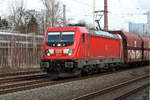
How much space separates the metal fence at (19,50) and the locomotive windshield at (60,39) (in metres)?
5.22

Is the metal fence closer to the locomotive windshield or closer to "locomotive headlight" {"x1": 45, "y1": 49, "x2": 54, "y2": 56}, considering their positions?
the locomotive windshield

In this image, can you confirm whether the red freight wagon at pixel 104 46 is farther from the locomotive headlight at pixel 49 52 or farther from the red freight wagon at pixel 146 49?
the red freight wagon at pixel 146 49

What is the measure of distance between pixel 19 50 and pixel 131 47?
11.2 meters

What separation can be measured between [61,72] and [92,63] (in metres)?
2.67

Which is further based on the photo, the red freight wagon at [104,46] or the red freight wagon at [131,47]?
the red freight wagon at [131,47]

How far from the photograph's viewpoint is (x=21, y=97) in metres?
9.24

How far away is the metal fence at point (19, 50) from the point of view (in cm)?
1902

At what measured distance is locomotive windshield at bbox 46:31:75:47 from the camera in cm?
1467

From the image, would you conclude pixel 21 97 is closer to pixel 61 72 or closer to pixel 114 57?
pixel 61 72

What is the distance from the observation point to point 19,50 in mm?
20094

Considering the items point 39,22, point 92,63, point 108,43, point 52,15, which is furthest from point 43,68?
point 39,22

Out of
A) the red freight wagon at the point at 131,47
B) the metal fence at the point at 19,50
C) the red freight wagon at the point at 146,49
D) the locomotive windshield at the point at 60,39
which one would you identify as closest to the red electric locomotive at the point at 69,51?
the locomotive windshield at the point at 60,39

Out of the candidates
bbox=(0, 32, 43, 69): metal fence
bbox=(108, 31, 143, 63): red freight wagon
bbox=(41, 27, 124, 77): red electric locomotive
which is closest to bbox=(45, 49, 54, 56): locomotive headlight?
bbox=(41, 27, 124, 77): red electric locomotive

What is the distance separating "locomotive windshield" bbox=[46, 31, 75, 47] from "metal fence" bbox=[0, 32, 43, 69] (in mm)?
5225
